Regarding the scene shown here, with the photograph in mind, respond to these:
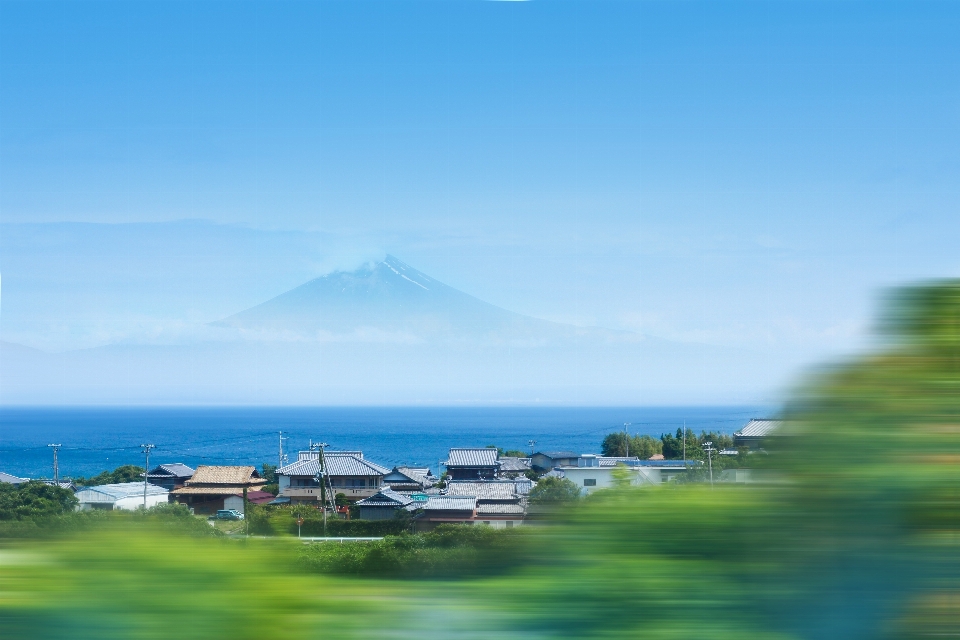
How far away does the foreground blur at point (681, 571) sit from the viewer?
1062 mm

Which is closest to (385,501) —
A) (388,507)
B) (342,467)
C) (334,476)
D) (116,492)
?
(388,507)

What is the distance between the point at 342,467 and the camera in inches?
424

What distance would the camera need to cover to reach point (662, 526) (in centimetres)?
117

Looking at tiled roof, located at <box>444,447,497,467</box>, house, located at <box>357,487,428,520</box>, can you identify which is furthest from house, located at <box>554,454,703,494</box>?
tiled roof, located at <box>444,447,497,467</box>

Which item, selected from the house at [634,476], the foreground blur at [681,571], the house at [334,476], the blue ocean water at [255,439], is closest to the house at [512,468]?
the blue ocean water at [255,439]

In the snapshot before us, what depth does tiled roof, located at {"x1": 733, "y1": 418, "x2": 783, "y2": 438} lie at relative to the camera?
4.09ft

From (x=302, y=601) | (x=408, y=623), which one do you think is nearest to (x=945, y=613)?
(x=408, y=623)

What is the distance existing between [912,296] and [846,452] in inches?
15.9

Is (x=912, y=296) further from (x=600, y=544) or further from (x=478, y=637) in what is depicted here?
(x=478, y=637)

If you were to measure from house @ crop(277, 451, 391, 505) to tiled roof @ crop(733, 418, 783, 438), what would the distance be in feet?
12.3

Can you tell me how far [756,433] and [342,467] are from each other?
9976mm

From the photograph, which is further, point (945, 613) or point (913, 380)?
point (913, 380)

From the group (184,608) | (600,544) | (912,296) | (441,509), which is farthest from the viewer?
(441,509)

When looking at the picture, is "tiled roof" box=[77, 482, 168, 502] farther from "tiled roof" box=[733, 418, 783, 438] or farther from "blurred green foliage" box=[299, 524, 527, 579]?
"tiled roof" box=[733, 418, 783, 438]
